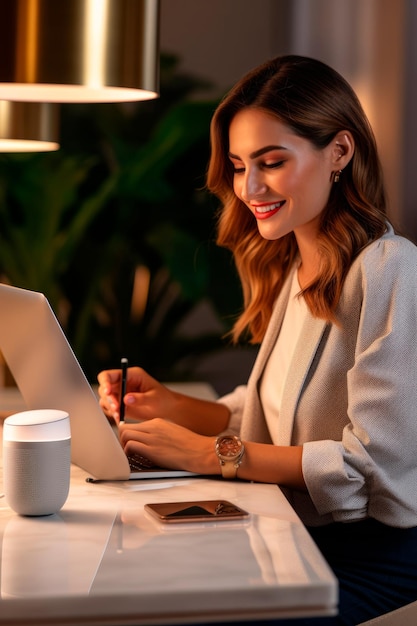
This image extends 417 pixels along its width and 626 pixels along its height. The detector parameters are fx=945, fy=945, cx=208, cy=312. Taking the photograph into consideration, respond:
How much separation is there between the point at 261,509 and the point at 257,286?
833mm

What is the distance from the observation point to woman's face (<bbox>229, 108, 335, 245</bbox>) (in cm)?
175

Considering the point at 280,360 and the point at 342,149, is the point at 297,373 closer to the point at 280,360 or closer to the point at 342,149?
the point at 280,360

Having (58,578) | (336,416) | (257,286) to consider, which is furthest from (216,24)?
(58,578)

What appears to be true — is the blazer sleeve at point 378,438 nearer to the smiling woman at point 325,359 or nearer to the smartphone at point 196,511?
the smiling woman at point 325,359

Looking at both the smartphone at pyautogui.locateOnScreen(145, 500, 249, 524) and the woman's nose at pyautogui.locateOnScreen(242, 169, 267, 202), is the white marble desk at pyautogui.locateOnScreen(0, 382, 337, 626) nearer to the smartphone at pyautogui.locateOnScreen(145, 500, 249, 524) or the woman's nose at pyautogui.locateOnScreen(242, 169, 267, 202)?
the smartphone at pyautogui.locateOnScreen(145, 500, 249, 524)

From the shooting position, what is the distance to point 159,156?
3957mm

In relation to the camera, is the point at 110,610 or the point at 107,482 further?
the point at 107,482

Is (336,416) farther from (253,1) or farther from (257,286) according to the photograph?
(253,1)

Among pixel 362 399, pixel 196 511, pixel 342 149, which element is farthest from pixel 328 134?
pixel 196 511

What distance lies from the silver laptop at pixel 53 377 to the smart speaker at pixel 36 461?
0.48 ft

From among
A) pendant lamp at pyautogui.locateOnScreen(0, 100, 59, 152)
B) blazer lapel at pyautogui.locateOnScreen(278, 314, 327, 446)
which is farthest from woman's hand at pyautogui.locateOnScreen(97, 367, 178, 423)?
pendant lamp at pyautogui.locateOnScreen(0, 100, 59, 152)

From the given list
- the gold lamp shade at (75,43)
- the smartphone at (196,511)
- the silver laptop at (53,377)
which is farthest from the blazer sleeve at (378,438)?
the gold lamp shade at (75,43)

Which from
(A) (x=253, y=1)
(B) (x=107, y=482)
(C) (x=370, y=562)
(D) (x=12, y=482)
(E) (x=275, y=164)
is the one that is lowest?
(C) (x=370, y=562)

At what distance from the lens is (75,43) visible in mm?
1376
